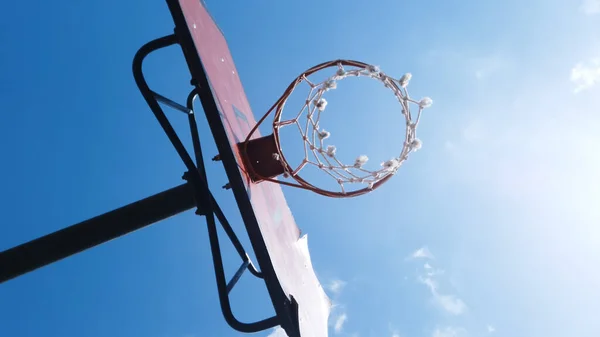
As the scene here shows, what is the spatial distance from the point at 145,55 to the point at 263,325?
70.6 inches

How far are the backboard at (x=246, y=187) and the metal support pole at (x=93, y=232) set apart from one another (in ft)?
1.66

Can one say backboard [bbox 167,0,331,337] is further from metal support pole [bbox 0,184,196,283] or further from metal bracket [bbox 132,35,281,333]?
metal support pole [bbox 0,184,196,283]

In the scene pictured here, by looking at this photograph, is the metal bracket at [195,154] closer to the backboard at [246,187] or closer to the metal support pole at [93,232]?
the metal support pole at [93,232]

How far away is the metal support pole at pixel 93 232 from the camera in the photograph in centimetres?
309

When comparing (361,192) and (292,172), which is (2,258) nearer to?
(292,172)

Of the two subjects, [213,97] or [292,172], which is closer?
[213,97]

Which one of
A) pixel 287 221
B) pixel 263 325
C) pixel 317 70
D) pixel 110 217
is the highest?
pixel 317 70

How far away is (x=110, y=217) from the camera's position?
320 cm

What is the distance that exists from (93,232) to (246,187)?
1.09 metres

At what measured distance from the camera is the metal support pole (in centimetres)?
309

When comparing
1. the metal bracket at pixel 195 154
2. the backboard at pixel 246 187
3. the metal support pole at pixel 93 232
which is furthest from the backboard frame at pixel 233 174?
the metal support pole at pixel 93 232

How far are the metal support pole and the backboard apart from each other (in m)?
0.51

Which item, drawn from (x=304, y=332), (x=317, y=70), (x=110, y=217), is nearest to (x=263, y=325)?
(x=304, y=332)

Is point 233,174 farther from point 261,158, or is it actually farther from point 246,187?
point 261,158
